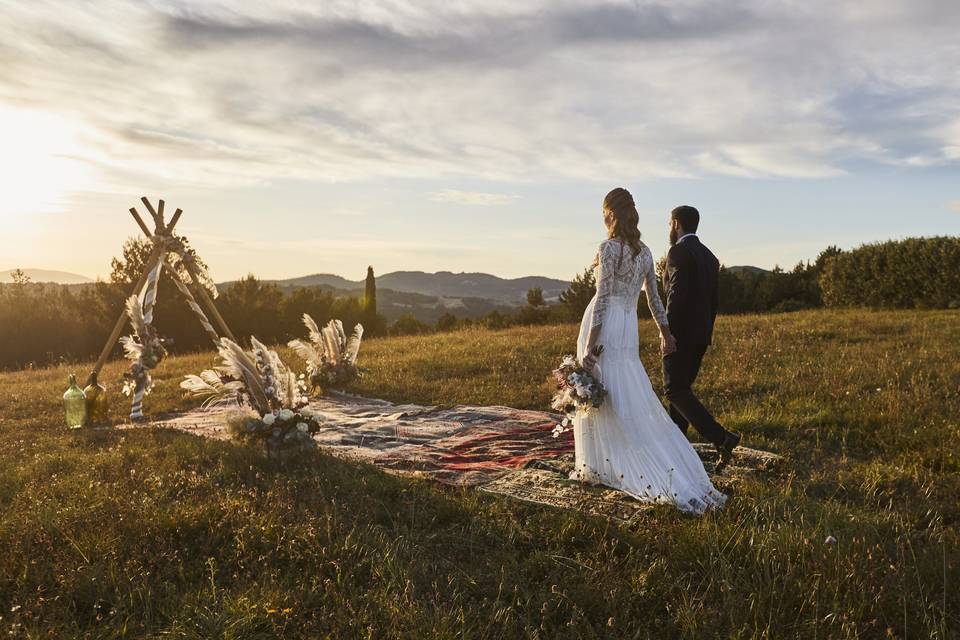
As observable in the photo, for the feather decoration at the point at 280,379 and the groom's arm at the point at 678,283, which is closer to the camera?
the groom's arm at the point at 678,283

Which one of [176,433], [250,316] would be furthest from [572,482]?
[250,316]

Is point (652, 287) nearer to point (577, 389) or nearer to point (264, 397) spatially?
point (577, 389)

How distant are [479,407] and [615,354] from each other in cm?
454

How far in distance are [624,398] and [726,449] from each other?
1.38 m

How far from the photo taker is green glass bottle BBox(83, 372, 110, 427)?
10578 millimetres

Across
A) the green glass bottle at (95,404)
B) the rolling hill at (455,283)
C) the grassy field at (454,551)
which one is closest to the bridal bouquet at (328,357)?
the green glass bottle at (95,404)

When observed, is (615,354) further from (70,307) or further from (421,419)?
(70,307)

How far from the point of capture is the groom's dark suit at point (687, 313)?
23.6 ft

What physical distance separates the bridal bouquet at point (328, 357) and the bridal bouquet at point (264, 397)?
4961 millimetres

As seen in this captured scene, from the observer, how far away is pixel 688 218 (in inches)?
289

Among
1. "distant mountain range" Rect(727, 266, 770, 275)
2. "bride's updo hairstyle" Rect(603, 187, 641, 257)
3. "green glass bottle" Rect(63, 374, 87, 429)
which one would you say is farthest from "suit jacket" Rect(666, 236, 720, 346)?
"distant mountain range" Rect(727, 266, 770, 275)

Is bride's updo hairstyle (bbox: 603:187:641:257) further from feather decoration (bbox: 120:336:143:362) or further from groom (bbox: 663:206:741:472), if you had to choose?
feather decoration (bbox: 120:336:143:362)

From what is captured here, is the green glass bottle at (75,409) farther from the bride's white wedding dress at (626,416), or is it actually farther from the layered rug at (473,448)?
the bride's white wedding dress at (626,416)

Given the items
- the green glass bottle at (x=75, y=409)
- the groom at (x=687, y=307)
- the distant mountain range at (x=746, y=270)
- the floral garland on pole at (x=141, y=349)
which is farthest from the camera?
the distant mountain range at (x=746, y=270)
